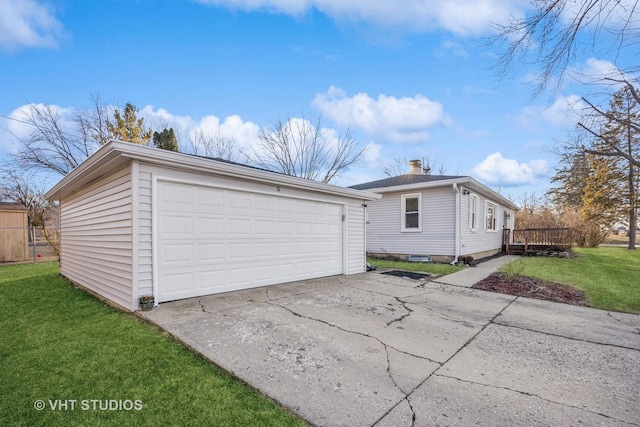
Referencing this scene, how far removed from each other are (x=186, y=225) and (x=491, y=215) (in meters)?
14.5

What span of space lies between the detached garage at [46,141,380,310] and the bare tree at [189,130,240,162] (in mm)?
13082

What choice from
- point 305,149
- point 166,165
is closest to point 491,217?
point 305,149

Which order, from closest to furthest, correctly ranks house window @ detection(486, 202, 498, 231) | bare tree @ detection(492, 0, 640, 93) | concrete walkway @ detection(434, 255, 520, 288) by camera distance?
bare tree @ detection(492, 0, 640, 93)
concrete walkway @ detection(434, 255, 520, 288)
house window @ detection(486, 202, 498, 231)

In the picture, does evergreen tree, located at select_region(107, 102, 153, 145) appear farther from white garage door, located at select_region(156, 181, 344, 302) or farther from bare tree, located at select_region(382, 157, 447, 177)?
bare tree, located at select_region(382, 157, 447, 177)

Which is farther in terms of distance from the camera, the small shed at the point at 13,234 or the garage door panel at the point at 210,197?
the small shed at the point at 13,234

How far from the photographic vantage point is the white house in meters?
10.5

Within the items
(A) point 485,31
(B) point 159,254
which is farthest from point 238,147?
(A) point 485,31

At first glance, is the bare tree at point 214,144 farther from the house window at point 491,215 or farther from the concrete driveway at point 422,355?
the concrete driveway at point 422,355

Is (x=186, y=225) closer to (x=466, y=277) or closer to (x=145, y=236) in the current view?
(x=145, y=236)

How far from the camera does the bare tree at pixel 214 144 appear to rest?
66.1 ft

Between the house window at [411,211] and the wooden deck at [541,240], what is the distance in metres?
7.05

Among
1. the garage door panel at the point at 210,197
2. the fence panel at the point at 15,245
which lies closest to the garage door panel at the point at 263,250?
the garage door panel at the point at 210,197

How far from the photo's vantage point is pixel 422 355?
314cm

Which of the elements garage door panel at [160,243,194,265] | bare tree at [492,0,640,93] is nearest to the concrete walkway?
bare tree at [492,0,640,93]
